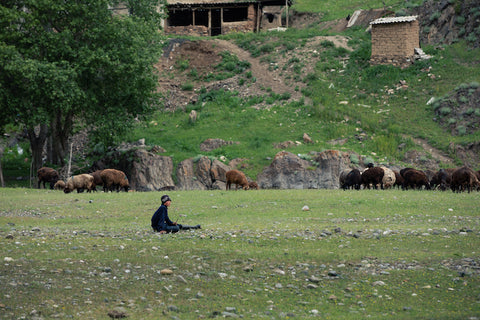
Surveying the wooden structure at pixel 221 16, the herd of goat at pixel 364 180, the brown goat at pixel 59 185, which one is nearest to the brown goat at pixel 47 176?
the herd of goat at pixel 364 180

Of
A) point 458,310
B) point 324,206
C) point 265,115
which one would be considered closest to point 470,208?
point 324,206

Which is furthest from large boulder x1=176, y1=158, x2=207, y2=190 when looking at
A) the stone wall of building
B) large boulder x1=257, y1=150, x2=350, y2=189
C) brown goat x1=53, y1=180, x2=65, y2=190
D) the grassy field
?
the stone wall of building

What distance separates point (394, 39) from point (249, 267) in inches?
1632

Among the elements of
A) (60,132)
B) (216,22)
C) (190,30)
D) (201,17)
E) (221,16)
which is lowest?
(60,132)

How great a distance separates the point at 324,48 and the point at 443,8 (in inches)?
446

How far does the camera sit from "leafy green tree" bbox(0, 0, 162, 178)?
35312 millimetres

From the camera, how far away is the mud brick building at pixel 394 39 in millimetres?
49781

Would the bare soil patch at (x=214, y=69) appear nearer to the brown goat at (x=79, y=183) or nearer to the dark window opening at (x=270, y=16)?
the dark window opening at (x=270, y=16)

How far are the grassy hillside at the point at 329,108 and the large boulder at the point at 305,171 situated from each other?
216 cm

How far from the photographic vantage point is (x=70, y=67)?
36031 millimetres

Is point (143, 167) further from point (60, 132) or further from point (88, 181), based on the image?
point (88, 181)

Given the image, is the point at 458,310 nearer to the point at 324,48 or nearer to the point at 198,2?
the point at 324,48

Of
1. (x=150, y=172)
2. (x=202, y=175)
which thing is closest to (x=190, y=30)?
(x=150, y=172)

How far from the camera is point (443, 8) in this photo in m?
57.1
